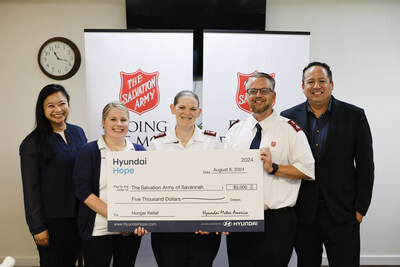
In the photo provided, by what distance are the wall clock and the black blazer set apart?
7.97 feet

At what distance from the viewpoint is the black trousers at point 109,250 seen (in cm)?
181

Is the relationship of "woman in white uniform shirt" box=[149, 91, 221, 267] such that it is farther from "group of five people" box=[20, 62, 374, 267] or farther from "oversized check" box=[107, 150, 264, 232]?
"oversized check" box=[107, 150, 264, 232]

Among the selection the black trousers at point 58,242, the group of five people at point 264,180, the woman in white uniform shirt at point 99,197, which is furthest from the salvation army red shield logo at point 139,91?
the black trousers at point 58,242

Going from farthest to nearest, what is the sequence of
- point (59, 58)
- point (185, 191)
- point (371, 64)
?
1. point (371, 64)
2. point (59, 58)
3. point (185, 191)

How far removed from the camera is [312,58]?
319 centimetres

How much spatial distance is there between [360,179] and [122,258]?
1.66 metres

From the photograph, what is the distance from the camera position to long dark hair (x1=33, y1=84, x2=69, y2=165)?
75.9 inches

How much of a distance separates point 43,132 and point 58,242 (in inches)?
29.8

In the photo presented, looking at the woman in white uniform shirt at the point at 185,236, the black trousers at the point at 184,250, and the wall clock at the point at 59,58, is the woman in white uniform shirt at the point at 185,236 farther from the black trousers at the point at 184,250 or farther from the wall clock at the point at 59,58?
the wall clock at the point at 59,58

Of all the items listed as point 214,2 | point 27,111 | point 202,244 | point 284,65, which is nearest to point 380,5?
point 284,65

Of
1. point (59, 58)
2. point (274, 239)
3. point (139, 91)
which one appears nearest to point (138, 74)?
point (139, 91)

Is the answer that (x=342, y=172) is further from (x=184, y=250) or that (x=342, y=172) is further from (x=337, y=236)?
(x=184, y=250)

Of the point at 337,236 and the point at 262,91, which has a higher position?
the point at 262,91

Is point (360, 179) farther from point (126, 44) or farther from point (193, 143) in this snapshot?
point (126, 44)
